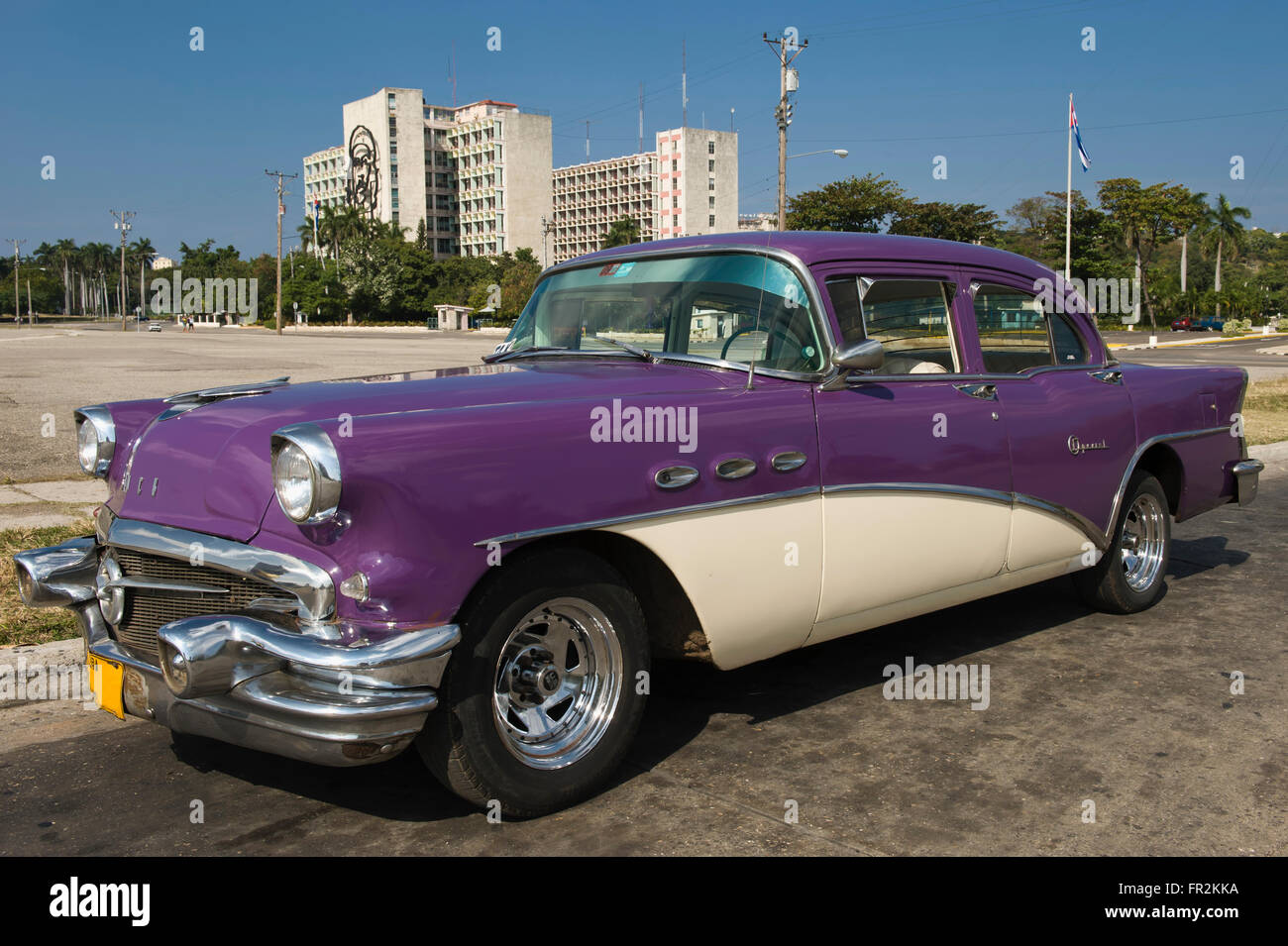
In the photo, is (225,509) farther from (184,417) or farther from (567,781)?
(567,781)

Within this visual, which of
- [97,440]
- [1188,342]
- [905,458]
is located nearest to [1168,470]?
[905,458]

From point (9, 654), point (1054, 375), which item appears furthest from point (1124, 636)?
point (9, 654)

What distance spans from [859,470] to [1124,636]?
88.0 inches

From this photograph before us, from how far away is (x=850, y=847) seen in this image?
10.1 ft

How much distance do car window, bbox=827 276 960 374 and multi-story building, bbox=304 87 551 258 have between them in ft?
470

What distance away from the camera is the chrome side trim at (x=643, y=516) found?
3023 millimetres

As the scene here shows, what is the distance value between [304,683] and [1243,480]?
541 centimetres

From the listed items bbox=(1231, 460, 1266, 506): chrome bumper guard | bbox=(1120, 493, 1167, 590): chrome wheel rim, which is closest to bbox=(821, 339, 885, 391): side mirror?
bbox=(1120, 493, 1167, 590): chrome wheel rim

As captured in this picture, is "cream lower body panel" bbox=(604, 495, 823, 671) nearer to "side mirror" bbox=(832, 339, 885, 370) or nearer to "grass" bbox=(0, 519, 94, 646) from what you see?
"side mirror" bbox=(832, 339, 885, 370)

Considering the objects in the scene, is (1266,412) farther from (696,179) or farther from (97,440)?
(696,179)

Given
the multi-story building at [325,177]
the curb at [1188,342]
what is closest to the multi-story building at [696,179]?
the multi-story building at [325,177]

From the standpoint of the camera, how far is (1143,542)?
5684 mm

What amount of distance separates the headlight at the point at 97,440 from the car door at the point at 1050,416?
3.40 meters

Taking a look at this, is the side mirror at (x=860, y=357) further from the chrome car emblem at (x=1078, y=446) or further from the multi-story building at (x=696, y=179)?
the multi-story building at (x=696, y=179)
